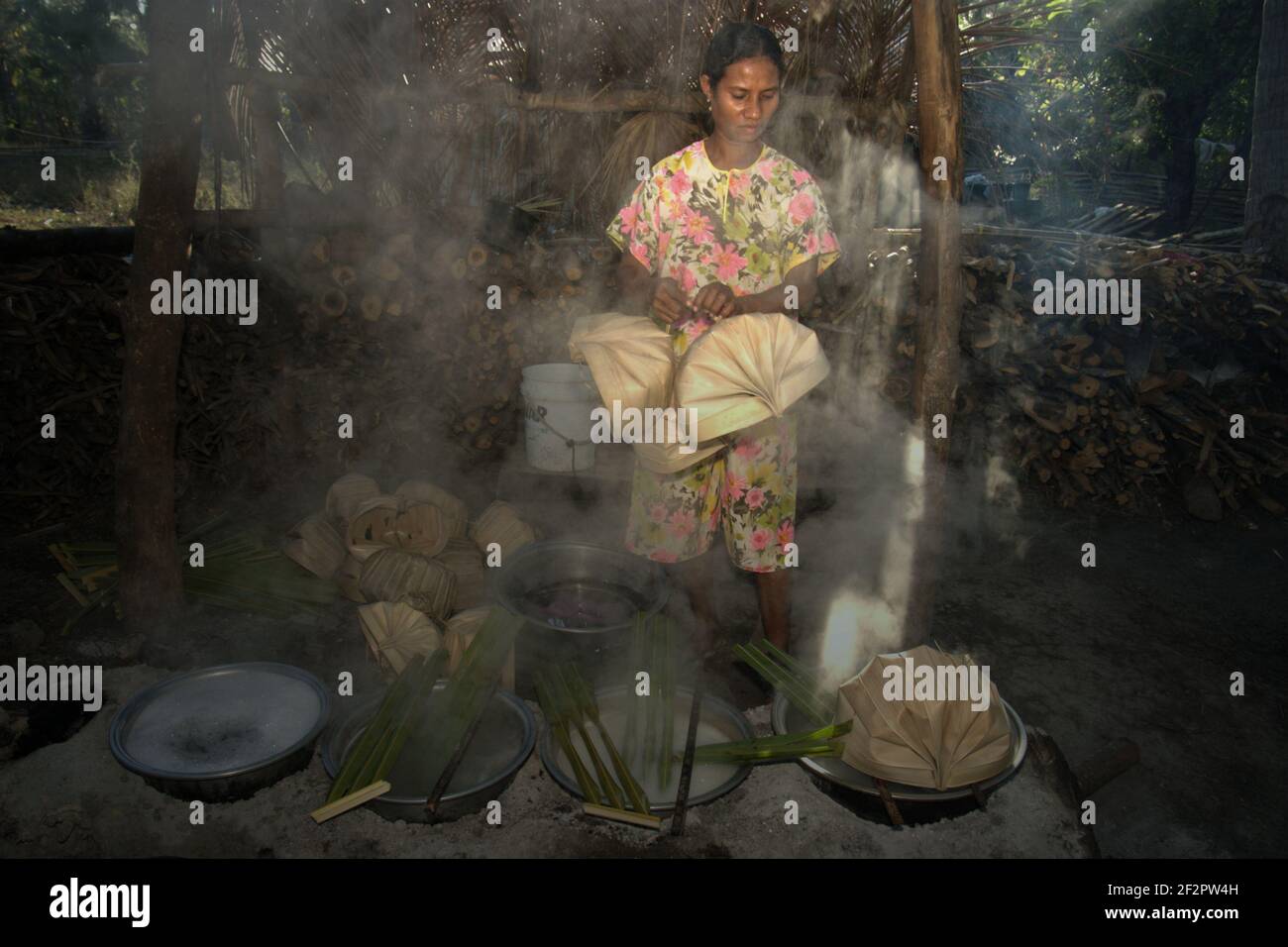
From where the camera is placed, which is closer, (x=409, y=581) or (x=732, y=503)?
(x=732, y=503)

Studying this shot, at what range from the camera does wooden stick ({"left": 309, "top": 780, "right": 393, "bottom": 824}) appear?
7.16 feet

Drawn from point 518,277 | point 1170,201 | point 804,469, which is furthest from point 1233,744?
point 1170,201

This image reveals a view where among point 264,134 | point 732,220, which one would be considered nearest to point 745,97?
point 732,220

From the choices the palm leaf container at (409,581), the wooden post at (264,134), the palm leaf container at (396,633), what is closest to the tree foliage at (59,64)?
the wooden post at (264,134)

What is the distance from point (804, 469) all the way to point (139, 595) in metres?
3.55

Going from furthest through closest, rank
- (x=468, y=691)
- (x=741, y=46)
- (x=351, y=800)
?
(x=468, y=691) → (x=741, y=46) → (x=351, y=800)

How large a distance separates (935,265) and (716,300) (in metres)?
0.93

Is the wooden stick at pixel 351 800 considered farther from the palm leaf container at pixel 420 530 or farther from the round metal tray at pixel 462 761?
the palm leaf container at pixel 420 530

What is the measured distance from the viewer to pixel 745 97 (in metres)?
2.68

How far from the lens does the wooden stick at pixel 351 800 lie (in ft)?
7.16

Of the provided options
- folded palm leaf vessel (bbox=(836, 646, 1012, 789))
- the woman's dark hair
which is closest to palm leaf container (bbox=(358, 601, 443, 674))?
folded palm leaf vessel (bbox=(836, 646, 1012, 789))

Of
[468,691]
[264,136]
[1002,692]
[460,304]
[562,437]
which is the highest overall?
[264,136]

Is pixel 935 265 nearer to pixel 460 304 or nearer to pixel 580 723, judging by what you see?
pixel 580 723

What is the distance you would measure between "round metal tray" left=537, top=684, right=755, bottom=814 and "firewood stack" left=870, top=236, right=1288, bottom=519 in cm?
336
